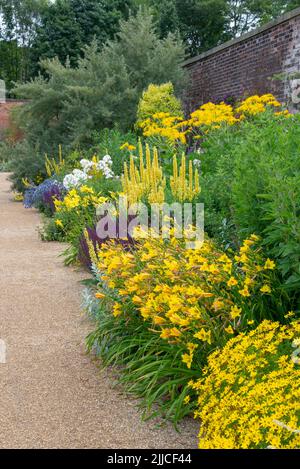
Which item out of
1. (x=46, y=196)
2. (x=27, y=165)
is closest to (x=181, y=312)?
(x=46, y=196)

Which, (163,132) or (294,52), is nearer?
(163,132)

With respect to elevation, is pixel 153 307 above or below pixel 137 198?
below

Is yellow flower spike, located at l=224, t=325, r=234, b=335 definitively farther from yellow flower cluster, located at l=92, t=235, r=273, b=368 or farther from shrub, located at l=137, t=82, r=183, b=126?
shrub, located at l=137, t=82, r=183, b=126

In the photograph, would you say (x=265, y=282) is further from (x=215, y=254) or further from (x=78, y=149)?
(x=78, y=149)

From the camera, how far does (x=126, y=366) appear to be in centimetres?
364

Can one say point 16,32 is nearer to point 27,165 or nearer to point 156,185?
point 27,165

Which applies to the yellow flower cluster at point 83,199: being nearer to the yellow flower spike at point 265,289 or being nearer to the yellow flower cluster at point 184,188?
the yellow flower cluster at point 184,188

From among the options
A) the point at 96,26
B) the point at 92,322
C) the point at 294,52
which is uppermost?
the point at 96,26

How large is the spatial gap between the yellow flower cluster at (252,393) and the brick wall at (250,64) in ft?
31.9

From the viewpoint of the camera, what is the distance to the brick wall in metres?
11.9

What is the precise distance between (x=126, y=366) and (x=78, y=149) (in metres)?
9.88

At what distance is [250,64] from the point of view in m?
13.5
